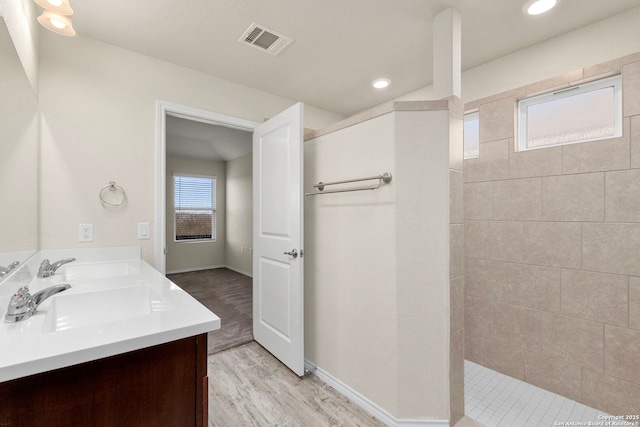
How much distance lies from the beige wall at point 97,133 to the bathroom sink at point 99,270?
0.22 metres

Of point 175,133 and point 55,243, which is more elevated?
point 175,133

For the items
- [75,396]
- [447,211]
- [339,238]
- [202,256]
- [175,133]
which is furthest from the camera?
[202,256]

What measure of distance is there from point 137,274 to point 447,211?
1.74 metres

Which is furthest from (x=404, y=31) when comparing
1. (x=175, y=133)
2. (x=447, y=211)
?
(x=175, y=133)

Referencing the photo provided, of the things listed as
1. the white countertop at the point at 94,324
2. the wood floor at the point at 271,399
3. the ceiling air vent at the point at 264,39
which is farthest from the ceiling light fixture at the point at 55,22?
the wood floor at the point at 271,399

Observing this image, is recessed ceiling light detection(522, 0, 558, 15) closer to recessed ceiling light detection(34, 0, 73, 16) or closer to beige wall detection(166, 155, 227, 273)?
recessed ceiling light detection(34, 0, 73, 16)

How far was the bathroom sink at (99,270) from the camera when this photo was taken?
157 cm

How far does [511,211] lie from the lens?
7.06 ft

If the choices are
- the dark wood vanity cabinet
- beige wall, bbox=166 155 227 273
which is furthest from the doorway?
beige wall, bbox=166 155 227 273

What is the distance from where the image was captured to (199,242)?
610cm

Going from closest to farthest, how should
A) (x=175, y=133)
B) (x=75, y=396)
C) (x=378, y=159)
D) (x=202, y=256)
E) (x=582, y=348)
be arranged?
(x=75, y=396), (x=378, y=159), (x=582, y=348), (x=175, y=133), (x=202, y=256)

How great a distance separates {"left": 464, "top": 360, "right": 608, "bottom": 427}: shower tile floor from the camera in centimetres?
170

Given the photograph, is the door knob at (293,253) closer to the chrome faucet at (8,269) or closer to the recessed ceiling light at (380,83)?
the chrome faucet at (8,269)

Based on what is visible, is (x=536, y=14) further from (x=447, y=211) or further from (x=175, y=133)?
(x=175, y=133)
